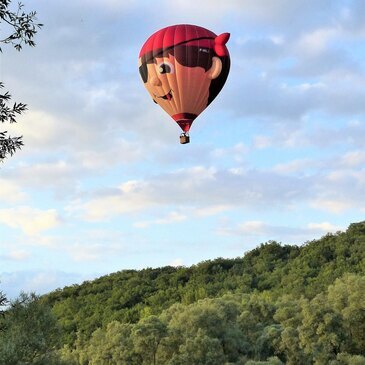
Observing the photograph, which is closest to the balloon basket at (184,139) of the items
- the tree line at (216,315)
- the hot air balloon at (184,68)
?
the hot air balloon at (184,68)

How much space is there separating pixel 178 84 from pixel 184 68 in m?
0.98

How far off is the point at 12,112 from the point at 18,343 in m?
17.2

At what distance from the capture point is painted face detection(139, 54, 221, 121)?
127 ft

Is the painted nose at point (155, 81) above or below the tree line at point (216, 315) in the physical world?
above

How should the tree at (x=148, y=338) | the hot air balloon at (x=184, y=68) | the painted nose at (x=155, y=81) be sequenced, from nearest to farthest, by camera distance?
the hot air balloon at (x=184, y=68), the painted nose at (x=155, y=81), the tree at (x=148, y=338)

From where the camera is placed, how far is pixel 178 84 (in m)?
38.8

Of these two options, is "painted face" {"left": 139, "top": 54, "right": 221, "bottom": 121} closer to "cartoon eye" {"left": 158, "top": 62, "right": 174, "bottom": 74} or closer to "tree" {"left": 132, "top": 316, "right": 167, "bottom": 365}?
"cartoon eye" {"left": 158, "top": 62, "right": 174, "bottom": 74}

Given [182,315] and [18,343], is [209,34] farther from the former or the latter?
[182,315]

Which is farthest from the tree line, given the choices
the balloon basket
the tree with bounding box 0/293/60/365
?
the balloon basket

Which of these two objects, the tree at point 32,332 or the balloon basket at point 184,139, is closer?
the tree at point 32,332

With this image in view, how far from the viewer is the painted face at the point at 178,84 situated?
127ft

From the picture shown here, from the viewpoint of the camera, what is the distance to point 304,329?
2010 inches

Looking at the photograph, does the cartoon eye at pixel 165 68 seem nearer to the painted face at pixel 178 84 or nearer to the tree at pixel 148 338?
the painted face at pixel 178 84

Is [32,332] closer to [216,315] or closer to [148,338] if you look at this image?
[148,338]
